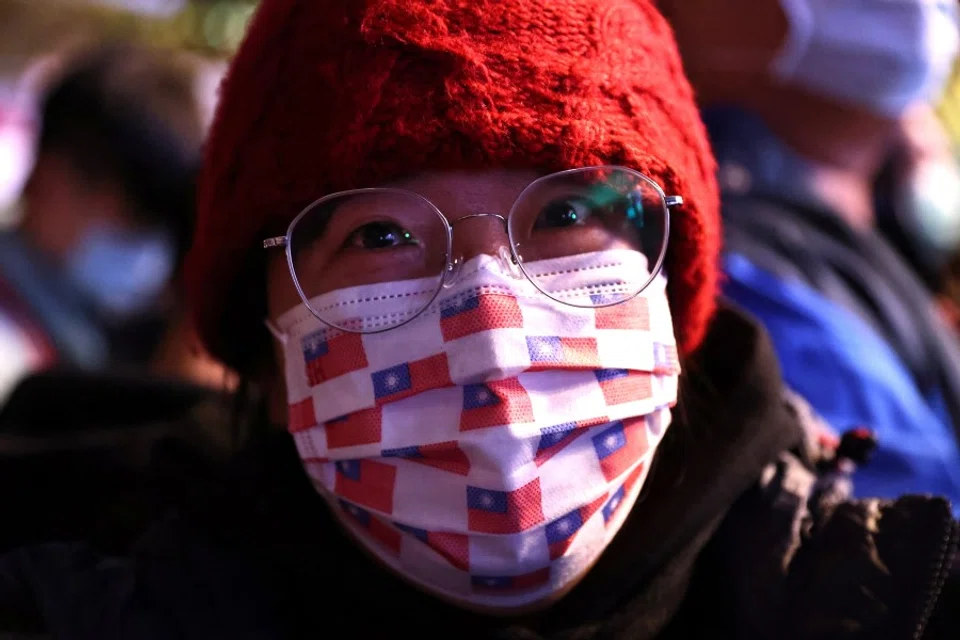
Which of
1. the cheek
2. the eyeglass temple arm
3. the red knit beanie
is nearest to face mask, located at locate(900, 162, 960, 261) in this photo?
the red knit beanie

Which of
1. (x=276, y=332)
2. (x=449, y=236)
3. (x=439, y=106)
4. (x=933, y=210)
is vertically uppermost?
(x=439, y=106)

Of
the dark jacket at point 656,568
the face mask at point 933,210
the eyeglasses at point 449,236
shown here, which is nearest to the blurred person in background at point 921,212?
the face mask at point 933,210

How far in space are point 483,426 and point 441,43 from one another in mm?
515

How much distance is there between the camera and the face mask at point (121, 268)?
121 inches

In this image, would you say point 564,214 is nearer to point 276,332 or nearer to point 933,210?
point 276,332

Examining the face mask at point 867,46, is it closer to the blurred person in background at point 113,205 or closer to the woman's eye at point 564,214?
the woman's eye at point 564,214

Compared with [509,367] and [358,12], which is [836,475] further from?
[358,12]

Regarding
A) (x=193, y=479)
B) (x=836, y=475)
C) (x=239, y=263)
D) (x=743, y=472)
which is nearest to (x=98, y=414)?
(x=193, y=479)

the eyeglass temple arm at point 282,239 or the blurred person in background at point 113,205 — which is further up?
the eyeglass temple arm at point 282,239

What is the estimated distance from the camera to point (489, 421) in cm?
104

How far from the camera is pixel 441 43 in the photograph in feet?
3.56

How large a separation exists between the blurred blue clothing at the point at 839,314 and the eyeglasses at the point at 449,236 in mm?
874

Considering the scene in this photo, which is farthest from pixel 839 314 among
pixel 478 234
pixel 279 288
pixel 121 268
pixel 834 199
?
pixel 121 268

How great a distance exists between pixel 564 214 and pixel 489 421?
326mm
